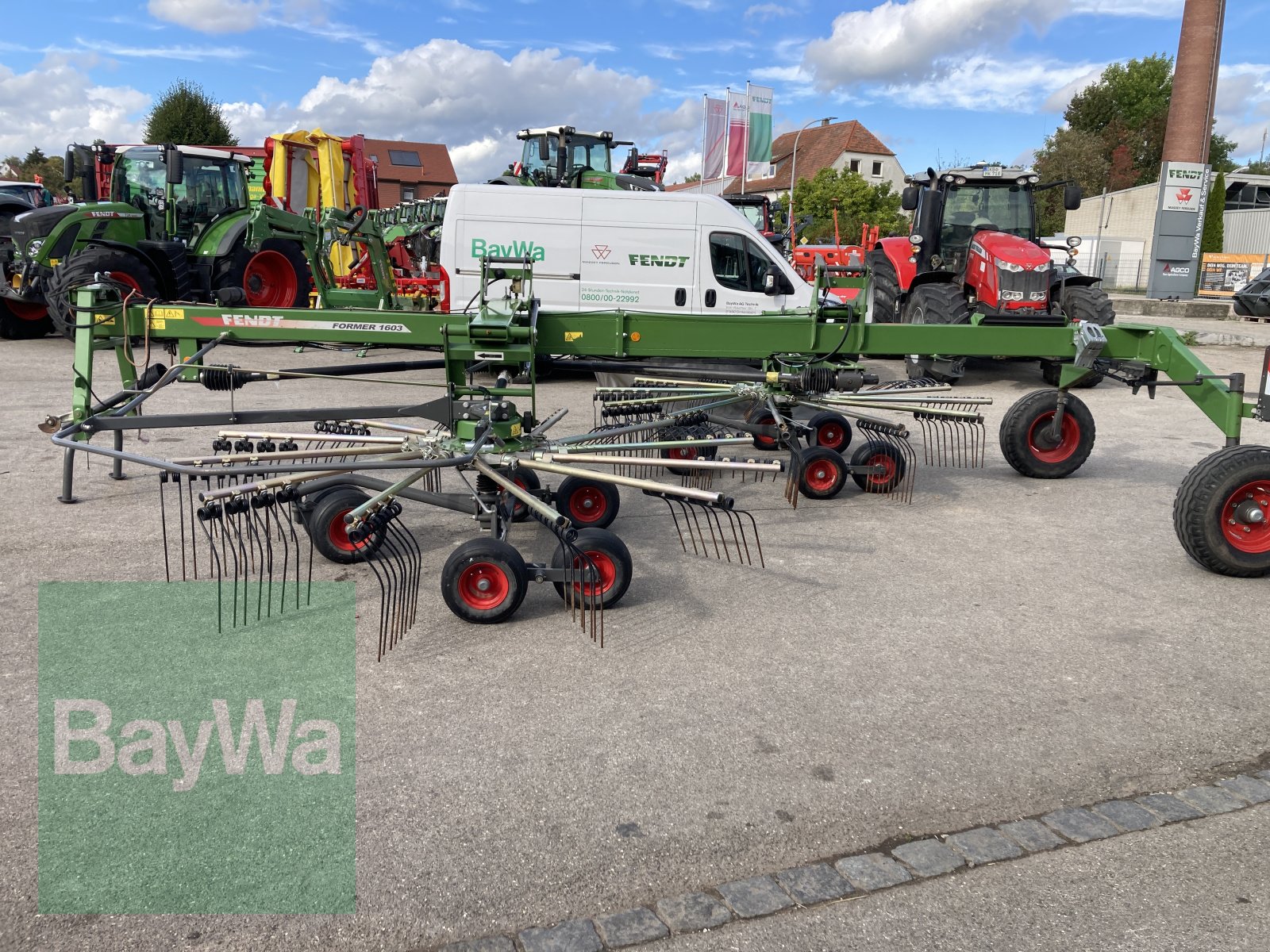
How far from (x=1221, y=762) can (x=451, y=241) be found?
9.34 metres

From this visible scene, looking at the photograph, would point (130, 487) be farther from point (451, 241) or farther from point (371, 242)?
point (371, 242)

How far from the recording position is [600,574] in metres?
4.75

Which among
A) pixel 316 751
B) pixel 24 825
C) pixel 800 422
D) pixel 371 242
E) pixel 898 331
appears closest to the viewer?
pixel 24 825

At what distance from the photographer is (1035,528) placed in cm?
651

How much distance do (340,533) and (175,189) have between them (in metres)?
11.7

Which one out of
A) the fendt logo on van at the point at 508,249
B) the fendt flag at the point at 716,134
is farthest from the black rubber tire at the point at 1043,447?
the fendt flag at the point at 716,134

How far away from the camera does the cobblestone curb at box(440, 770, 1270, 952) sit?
8.56ft

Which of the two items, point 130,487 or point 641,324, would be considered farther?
point 130,487

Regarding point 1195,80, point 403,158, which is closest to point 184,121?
point 403,158

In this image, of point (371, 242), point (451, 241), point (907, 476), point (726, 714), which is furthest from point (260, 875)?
point (371, 242)

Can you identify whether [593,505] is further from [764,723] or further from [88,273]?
[88,273]

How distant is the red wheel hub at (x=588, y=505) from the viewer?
6.20 meters

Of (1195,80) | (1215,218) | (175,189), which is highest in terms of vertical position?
(1195,80)

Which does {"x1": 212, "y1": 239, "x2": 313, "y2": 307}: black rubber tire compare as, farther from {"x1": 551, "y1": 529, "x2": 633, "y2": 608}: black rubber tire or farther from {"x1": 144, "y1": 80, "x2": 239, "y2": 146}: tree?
{"x1": 144, "y1": 80, "x2": 239, "y2": 146}: tree
